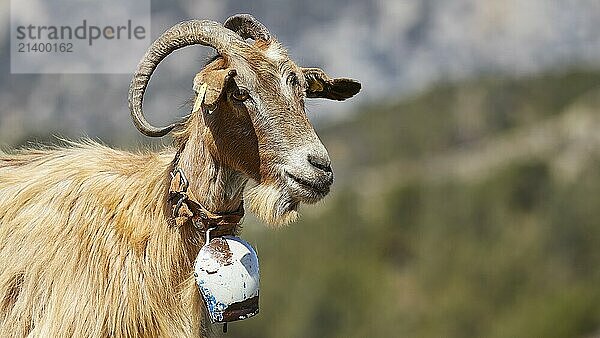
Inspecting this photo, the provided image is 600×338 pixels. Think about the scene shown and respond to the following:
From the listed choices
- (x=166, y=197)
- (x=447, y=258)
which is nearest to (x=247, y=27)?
(x=166, y=197)

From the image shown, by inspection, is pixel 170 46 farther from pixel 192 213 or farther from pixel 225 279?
pixel 225 279

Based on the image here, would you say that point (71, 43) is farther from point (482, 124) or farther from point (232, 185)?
point (482, 124)

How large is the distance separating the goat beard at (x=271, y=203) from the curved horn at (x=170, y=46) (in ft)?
2.86

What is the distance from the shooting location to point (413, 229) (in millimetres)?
74938

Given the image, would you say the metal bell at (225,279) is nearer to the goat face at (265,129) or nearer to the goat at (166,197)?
the goat at (166,197)

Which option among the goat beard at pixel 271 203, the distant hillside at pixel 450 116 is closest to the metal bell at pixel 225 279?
the goat beard at pixel 271 203

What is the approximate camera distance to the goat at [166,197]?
716 centimetres

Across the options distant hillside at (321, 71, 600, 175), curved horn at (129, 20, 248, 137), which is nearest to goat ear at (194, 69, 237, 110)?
curved horn at (129, 20, 248, 137)

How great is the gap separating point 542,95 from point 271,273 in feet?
246

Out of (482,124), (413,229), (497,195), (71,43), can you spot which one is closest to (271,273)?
(413,229)

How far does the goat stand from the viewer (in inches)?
282

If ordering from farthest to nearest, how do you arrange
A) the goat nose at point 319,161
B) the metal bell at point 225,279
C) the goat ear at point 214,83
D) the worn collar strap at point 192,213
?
the worn collar strap at point 192,213, the metal bell at point 225,279, the goat nose at point 319,161, the goat ear at point 214,83

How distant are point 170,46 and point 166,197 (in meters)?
1.17

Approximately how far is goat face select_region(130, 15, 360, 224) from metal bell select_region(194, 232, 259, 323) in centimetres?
38
